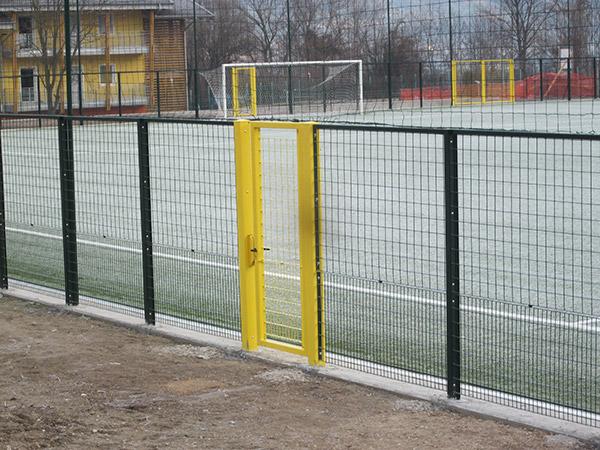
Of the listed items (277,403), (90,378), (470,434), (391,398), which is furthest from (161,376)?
(470,434)

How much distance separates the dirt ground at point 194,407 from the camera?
6.28 m

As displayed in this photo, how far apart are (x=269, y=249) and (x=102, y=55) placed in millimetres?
37598

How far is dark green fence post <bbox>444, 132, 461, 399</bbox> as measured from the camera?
6930 mm

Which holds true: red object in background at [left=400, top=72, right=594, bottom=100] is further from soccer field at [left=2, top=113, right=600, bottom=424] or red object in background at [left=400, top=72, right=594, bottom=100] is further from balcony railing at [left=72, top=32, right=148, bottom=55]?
soccer field at [left=2, top=113, right=600, bottom=424]

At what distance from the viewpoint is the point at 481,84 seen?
37531 mm

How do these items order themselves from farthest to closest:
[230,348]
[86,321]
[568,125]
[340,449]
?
[568,125] → [86,321] → [230,348] → [340,449]

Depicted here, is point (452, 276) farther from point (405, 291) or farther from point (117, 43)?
point (117, 43)

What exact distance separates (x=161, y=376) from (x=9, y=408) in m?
1.11

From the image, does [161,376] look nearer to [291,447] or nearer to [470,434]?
[291,447]

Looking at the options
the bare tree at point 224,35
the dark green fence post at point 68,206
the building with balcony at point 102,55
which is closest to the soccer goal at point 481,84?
the bare tree at point 224,35

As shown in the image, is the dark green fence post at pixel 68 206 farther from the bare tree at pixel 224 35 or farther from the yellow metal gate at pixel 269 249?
the bare tree at pixel 224 35

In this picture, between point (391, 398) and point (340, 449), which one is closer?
point (340, 449)

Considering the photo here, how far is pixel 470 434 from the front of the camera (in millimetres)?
6324

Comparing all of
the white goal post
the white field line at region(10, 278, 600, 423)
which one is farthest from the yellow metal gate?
the white goal post
